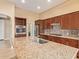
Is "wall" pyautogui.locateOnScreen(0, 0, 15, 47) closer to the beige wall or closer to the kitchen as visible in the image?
the kitchen

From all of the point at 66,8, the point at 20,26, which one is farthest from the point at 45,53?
the point at 20,26

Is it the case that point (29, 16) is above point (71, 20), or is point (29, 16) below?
above

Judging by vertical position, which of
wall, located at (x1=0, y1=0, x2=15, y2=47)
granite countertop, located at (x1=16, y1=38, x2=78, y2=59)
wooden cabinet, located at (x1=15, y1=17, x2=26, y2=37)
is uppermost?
wall, located at (x1=0, y1=0, x2=15, y2=47)

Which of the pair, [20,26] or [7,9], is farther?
[20,26]

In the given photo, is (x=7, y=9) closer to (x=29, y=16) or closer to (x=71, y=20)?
(x=29, y=16)

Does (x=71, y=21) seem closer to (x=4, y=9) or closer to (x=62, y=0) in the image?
(x=62, y=0)

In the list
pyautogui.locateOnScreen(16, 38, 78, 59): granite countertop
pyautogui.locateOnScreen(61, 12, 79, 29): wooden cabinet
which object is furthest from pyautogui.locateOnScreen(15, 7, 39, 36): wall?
pyautogui.locateOnScreen(16, 38, 78, 59): granite countertop

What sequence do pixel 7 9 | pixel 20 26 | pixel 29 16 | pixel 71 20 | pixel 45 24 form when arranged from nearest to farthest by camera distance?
1. pixel 71 20
2. pixel 7 9
3. pixel 20 26
4. pixel 45 24
5. pixel 29 16

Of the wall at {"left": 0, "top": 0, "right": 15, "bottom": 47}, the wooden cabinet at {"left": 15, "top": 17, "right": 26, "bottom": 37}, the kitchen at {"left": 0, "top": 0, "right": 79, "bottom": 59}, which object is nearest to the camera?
the kitchen at {"left": 0, "top": 0, "right": 79, "bottom": 59}

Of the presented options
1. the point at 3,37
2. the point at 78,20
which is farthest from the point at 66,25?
Answer: the point at 3,37

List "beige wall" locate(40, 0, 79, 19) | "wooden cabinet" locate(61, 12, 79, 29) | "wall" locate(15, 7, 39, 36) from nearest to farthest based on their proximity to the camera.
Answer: "wooden cabinet" locate(61, 12, 79, 29) < "beige wall" locate(40, 0, 79, 19) < "wall" locate(15, 7, 39, 36)

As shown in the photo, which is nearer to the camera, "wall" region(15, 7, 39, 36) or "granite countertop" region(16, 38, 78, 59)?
"granite countertop" region(16, 38, 78, 59)

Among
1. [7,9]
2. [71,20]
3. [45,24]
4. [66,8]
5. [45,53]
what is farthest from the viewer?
[45,24]

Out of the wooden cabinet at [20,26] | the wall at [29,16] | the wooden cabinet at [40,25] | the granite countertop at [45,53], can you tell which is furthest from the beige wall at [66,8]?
the granite countertop at [45,53]
